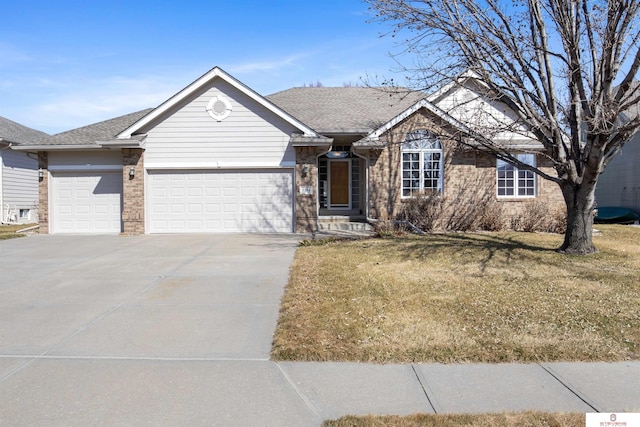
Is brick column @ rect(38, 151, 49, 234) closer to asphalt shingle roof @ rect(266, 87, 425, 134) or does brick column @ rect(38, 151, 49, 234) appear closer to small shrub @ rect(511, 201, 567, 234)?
asphalt shingle roof @ rect(266, 87, 425, 134)

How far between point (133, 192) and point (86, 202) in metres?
2.23

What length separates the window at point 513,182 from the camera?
16594 millimetres

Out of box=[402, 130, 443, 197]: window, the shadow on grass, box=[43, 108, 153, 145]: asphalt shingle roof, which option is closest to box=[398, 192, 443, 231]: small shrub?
box=[402, 130, 443, 197]: window

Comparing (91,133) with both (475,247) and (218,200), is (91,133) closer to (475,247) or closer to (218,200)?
(218,200)

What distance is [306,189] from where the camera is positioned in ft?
51.3

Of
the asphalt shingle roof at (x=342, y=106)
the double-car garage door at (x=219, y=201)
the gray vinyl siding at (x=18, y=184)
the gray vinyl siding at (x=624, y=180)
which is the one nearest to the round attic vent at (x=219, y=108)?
the double-car garage door at (x=219, y=201)

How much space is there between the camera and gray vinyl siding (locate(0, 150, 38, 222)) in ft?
73.5

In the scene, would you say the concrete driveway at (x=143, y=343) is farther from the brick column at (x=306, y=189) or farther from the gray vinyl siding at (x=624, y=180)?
the gray vinyl siding at (x=624, y=180)

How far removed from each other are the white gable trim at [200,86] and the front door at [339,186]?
340 cm

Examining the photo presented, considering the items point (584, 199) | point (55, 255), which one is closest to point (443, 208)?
point (584, 199)

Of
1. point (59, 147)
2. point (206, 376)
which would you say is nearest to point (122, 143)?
point (59, 147)

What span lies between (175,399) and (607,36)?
10160 millimetres
